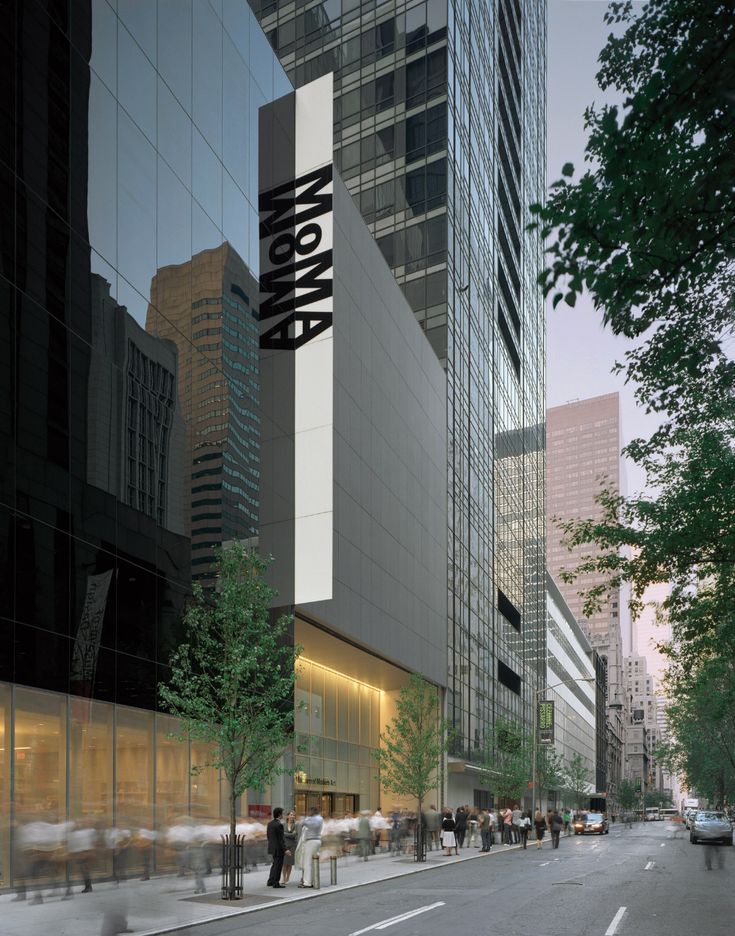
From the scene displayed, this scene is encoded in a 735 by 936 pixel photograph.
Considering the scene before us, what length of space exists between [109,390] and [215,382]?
6196 millimetres

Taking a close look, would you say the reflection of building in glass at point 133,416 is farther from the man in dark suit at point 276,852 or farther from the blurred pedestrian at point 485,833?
the blurred pedestrian at point 485,833

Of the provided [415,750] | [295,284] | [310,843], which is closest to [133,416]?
[310,843]

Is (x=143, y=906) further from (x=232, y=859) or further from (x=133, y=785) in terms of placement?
(x=133, y=785)

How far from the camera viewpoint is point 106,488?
2250 centimetres

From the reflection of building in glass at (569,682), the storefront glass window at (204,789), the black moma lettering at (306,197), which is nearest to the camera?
the storefront glass window at (204,789)

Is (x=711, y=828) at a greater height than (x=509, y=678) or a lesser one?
lesser

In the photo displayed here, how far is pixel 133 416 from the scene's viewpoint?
2397 centimetres

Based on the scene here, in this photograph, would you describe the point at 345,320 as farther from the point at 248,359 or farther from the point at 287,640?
the point at 287,640

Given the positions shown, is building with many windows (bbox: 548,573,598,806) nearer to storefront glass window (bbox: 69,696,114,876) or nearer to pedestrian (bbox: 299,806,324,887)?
pedestrian (bbox: 299,806,324,887)

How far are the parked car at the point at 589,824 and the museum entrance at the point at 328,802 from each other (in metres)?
28.5

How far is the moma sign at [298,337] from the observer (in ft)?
113

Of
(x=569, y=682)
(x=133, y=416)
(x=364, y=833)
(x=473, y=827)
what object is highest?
(x=133, y=416)

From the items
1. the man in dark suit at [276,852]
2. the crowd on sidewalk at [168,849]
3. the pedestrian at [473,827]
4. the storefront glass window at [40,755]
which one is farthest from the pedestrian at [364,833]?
the pedestrian at [473,827]


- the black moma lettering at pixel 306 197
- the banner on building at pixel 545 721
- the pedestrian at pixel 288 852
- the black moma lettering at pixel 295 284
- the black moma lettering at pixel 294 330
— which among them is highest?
the black moma lettering at pixel 306 197
